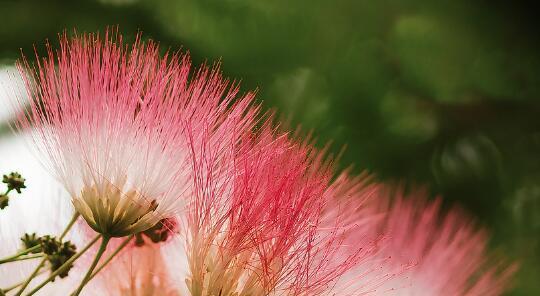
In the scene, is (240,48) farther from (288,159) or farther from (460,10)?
(288,159)

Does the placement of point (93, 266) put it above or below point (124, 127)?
below

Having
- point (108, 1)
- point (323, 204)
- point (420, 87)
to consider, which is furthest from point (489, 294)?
point (108, 1)

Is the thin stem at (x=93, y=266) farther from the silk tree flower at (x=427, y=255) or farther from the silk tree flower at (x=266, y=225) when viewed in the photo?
the silk tree flower at (x=427, y=255)

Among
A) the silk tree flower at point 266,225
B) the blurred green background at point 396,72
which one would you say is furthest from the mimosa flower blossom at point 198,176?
the blurred green background at point 396,72

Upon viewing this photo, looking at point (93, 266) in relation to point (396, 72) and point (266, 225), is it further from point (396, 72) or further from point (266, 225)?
point (396, 72)

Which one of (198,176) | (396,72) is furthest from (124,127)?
(396,72)
